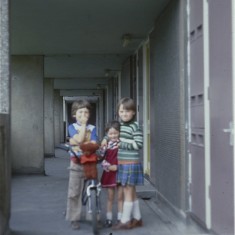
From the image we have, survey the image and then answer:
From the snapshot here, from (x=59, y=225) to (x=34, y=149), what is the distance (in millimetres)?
6803

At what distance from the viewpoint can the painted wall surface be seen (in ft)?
22.2

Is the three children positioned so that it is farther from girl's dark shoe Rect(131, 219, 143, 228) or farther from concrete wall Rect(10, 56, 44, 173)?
concrete wall Rect(10, 56, 44, 173)

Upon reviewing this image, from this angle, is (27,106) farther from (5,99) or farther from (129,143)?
(129,143)

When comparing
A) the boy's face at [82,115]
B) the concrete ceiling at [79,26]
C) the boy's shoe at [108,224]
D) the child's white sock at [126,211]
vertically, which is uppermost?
the concrete ceiling at [79,26]

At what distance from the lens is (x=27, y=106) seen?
44.1 feet

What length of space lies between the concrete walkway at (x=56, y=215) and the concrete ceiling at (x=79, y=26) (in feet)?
9.47

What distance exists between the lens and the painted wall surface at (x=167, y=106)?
22.2 ft

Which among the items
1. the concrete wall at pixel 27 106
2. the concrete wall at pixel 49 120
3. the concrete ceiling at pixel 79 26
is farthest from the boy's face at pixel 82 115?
the concrete wall at pixel 49 120

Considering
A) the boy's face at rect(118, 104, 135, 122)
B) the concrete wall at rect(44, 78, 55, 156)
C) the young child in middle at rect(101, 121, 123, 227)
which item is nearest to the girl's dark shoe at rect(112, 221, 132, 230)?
the young child in middle at rect(101, 121, 123, 227)

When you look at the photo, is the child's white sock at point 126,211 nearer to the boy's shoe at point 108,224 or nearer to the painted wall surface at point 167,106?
the boy's shoe at point 108,224

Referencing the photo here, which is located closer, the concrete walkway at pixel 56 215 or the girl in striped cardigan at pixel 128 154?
the girl in striped cardigan at pixel 128 154

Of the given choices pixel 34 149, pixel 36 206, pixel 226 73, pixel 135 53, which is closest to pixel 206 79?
pixel 226 73

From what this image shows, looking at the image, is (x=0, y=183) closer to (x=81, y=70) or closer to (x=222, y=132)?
(x=222, y=132)

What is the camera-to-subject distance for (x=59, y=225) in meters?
6.64
